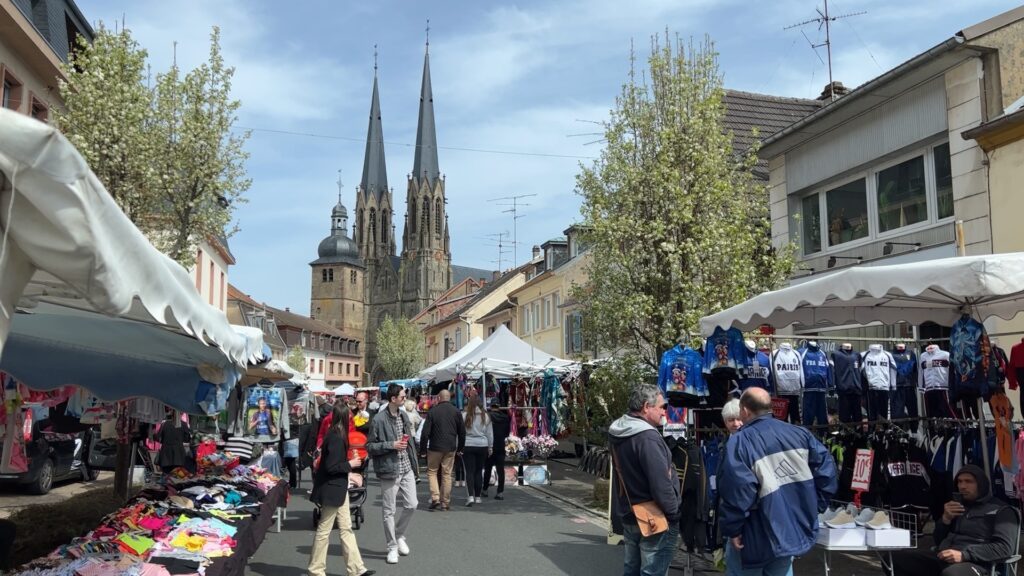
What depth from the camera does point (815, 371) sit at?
9539 mm

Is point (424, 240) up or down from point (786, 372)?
up

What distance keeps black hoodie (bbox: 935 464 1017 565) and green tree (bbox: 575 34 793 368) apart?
642 centimetres

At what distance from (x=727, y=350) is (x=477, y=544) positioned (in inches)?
154

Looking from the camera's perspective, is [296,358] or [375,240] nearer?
[296,358]

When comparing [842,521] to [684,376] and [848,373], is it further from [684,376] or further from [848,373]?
[848,373]

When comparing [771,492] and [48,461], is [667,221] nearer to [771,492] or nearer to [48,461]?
[771,492]

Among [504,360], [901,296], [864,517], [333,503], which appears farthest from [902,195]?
[504,360]

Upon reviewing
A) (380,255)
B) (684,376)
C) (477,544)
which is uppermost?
(380,255)

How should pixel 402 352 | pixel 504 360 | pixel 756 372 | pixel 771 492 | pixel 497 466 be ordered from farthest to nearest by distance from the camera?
pixel 402 352
pixel 504 360
pixel 497 466
pixel 756 372
pixel 771 492

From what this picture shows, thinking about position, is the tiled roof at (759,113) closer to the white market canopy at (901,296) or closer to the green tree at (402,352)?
the white market canopy at (901,296)

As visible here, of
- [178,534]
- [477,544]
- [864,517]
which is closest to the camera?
[178,534]

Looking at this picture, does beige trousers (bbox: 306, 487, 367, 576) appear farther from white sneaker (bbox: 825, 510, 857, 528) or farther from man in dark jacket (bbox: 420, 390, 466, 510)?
man in dark jacket (bbox: 420, 390, 466, 510)

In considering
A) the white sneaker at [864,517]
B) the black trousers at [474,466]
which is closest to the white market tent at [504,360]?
the black trousers at [474,466]

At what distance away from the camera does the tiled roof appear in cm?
2211
